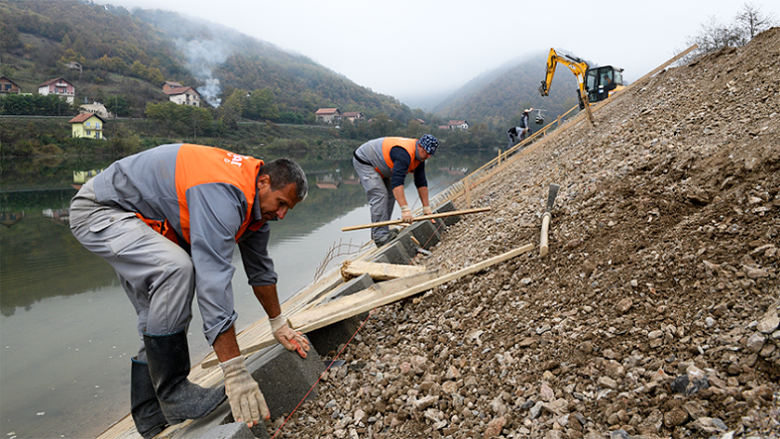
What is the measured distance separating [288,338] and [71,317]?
6806 millimetres

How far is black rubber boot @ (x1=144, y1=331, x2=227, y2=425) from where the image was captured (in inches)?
85.0

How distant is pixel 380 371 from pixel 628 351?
1.45 meters

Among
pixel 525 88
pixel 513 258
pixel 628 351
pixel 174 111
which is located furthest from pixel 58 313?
pixel 525 88

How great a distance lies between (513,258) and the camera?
3580 millimetres

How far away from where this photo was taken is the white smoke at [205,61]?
10981cm

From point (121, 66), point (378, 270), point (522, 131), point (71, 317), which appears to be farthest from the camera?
point (121, 66)

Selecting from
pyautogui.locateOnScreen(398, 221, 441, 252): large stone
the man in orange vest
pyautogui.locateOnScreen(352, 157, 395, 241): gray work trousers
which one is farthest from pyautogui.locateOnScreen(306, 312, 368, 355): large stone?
pyautogui.locateOnScreen(352, 157, 395, 241): gray work trousers

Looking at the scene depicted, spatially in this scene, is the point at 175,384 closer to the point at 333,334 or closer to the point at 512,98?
the point at 333,334

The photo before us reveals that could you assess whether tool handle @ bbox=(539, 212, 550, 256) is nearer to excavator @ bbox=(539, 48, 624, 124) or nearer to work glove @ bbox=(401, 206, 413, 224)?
work glove @ bbox=(401, 206, 413, 224)

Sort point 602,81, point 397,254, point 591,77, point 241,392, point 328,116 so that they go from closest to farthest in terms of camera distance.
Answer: point 241,392, point 397,254, point 602,81, point 591,77, point 328,116

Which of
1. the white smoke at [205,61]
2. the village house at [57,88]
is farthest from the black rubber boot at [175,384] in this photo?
the white smoke at [205,61]

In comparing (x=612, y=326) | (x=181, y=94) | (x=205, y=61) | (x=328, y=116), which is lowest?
(x=612, y=326)

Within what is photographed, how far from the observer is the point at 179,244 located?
2.45 metres

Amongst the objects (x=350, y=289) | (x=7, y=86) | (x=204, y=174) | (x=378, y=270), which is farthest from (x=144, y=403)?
(x=7, y=86)
